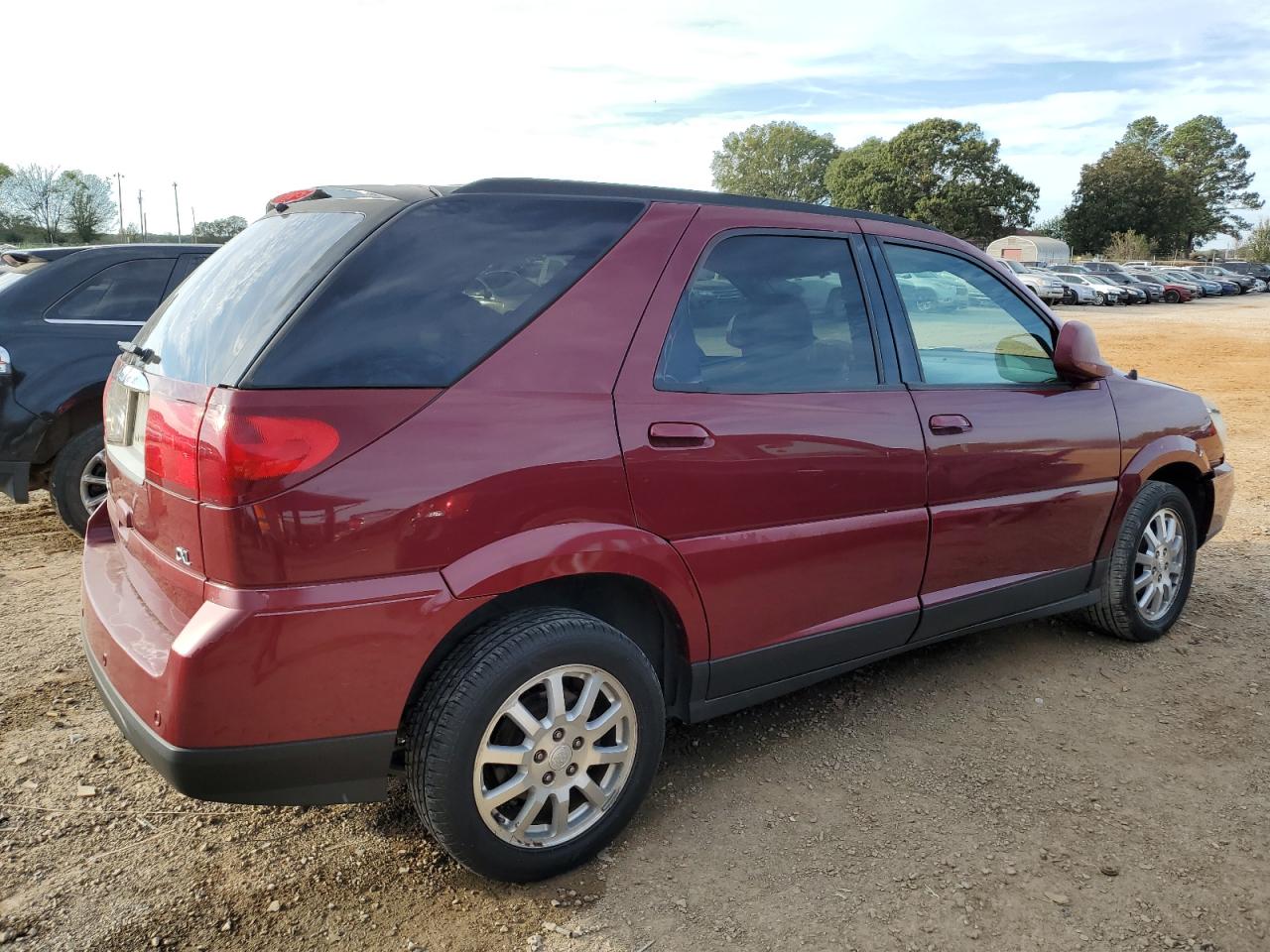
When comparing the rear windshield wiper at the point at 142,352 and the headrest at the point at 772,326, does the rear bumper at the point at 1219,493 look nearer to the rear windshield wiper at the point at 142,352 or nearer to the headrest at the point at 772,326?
the headrest at the point at 772,326

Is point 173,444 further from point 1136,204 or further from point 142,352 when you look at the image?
point 1136,204

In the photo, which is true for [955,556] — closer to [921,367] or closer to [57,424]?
[921,367]

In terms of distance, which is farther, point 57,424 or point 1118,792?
point 57,424

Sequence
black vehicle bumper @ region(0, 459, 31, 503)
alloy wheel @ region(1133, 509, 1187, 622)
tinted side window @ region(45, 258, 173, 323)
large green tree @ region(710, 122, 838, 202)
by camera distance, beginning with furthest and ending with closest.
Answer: large green tree @ region(710, 122, 838, 202) → tinted side window @ region(45, 258, 173, 323) → black vehicle bumper @ region(0, 459, 31, 503) → alloy wheel @ region(1133, 509, 1187, 622)

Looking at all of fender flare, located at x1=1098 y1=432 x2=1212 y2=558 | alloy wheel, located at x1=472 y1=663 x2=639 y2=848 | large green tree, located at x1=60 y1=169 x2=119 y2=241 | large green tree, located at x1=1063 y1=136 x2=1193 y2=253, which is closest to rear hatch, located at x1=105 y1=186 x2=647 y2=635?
alloy wheel, located at x1=472 y1=663 x2=639 y2=848

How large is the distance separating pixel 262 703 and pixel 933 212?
271 feet

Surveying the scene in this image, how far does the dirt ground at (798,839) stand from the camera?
2486 millimetres

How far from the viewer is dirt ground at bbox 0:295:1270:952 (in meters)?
2.49

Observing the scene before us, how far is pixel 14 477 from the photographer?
5.30 m

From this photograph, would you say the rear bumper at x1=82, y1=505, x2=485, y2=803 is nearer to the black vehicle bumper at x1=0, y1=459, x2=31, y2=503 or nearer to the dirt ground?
the dirt ground

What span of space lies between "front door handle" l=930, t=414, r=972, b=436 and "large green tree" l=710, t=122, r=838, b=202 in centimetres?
11219

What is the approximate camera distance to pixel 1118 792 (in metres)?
3.17

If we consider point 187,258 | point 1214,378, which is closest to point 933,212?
point 1214,378

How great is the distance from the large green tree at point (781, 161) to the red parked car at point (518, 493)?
11240 centimetres
